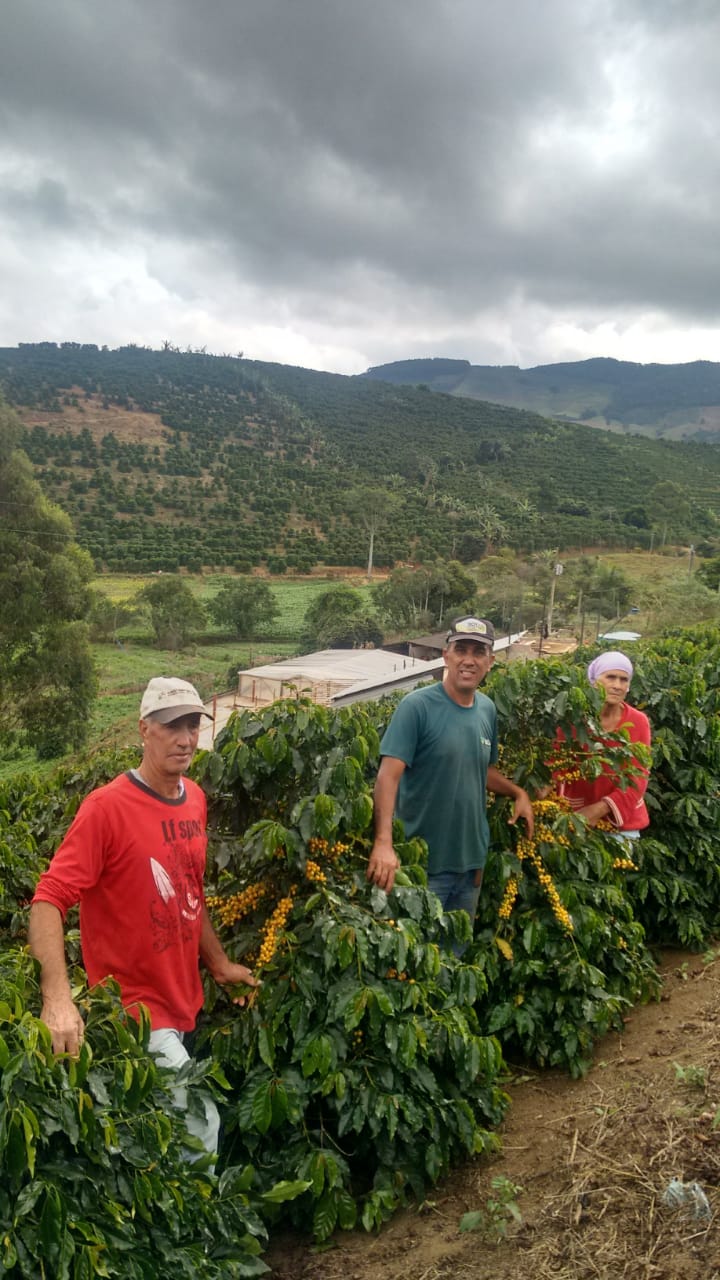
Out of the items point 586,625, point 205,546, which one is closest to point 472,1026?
point 586,625

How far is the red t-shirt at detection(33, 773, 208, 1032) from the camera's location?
2225 millimetres

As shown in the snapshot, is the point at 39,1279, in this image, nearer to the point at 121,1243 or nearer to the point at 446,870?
the point at 121,1243

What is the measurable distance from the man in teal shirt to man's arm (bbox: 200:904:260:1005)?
0.68 metres

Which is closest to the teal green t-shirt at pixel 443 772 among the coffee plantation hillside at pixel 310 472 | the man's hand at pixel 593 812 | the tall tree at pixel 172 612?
the man's hand at pixel 593 812

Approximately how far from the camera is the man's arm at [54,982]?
1.88m

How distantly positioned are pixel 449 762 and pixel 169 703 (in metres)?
1.15

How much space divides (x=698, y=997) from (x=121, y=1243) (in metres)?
2.79

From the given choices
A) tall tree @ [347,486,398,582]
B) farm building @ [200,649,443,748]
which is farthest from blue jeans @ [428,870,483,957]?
tall tree @ [347,486,398,582]

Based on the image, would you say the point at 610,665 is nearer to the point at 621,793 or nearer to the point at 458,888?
the point at 621,793

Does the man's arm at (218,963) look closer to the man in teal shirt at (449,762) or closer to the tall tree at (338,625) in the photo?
the man in teal shirt at (449,762)

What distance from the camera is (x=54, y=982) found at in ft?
6.48

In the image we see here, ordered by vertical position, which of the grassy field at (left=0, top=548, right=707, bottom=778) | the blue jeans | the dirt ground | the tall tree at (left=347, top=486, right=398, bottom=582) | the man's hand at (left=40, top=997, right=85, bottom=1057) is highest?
the tall tree at (left=347, top=486, right=398, bottom=582)

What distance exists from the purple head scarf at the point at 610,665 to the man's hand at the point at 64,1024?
260 centimetres

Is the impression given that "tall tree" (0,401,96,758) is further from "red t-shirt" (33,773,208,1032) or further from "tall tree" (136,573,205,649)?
"tall tree" (136,573,205,649)
